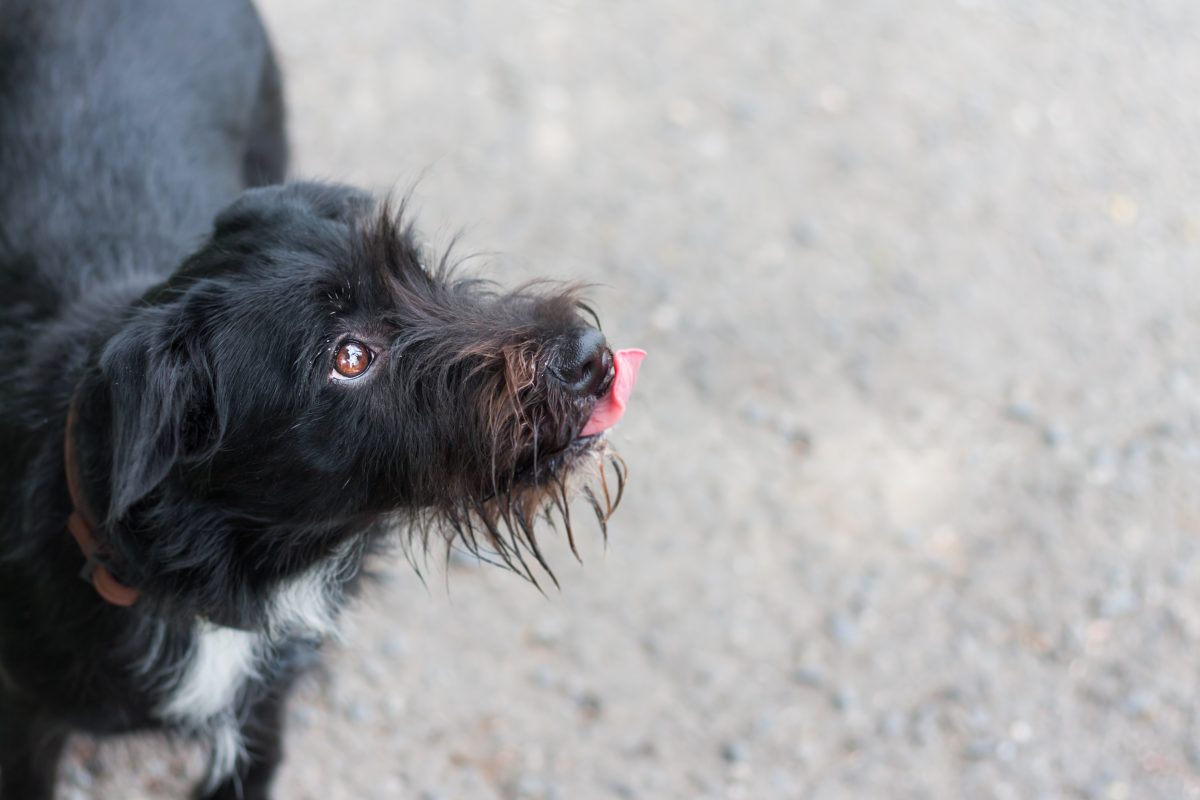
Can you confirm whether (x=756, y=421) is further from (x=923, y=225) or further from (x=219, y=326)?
(x=219, y=326)

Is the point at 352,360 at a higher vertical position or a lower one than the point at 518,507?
higher

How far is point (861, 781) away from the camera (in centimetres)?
346

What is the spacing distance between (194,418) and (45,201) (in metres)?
1.07

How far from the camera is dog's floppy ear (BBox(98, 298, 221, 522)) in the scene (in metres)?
2.05

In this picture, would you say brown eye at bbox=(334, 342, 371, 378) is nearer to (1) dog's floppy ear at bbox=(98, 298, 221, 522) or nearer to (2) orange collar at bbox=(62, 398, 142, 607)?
(1) dog's floppy ear at bbox=(98, 298, 221, 522)

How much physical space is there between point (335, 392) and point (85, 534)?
1.90 feet

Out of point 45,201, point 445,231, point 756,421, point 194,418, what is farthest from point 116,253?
point 756,421

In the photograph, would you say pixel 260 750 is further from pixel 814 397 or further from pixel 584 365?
pixel 814 397

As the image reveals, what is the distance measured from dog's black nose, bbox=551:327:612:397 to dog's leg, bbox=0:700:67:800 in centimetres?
148

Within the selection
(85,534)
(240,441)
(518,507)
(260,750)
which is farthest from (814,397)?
(85,534)

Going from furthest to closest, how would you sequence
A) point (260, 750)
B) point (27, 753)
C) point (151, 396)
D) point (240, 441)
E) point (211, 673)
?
point (260, 750) → point (27, 753) → point (211, 673) → point (240, 441) → point (151, 396)

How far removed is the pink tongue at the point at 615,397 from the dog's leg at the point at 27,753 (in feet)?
4.81

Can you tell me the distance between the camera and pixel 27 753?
2773 mm

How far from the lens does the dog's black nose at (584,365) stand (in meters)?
2.31
